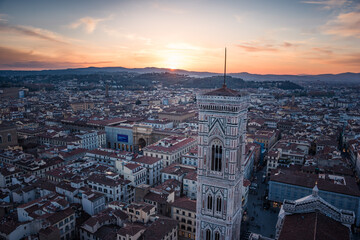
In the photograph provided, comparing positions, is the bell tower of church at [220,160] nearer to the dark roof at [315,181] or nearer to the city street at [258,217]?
the city street at [258,217]

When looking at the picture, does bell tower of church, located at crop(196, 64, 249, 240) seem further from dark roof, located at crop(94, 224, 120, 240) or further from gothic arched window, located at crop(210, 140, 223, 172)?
dark roof, located at crop(94, 224, 120, 240)

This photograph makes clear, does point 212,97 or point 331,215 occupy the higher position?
point 212,97

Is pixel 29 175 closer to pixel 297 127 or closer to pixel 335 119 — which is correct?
pixel 297 127

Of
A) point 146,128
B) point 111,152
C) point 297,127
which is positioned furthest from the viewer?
point 297,127

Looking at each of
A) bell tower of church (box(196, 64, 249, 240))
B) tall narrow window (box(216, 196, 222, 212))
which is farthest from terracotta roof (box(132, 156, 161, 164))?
tall narrow window (box(216, 196, 222, 212))

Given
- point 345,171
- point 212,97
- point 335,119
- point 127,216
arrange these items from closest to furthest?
1. point 212,97
2. point 127,216
3. point 345,171
4. point 335,119

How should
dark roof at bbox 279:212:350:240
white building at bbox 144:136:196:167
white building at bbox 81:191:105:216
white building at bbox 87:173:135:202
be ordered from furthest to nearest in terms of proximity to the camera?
1. white building at bbox 144:136:196:167
2. white building at bbox 87:173:135:202
3. white building at bbox 81:191:105:216
4. dark roof at bbox 279:212:350:240

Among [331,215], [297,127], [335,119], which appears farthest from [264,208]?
[335,119]
